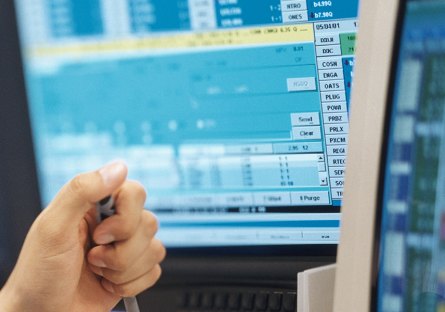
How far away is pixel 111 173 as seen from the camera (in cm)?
50

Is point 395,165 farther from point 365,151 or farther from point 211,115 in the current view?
point 211,115

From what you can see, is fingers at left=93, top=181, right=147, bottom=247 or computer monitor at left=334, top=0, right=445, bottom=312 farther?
fingers at left=93, top=181, right=147, bottom=247

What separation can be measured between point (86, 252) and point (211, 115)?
0.27 meters

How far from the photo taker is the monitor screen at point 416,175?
1.19 ft

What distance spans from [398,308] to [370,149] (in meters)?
0.14

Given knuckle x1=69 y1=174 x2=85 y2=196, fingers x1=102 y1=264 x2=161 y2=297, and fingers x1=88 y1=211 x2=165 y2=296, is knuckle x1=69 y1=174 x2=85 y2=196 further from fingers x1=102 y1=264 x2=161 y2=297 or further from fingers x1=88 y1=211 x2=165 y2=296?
fingers x1=102 y1=264 x2=161 y2=297

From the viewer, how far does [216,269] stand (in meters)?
0.71

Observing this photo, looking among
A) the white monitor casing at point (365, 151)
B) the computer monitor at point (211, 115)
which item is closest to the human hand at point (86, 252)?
the computer monitor at point (211, 115)

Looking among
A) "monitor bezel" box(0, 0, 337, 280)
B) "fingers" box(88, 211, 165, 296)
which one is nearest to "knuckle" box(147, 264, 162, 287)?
"fingers" box(88, 211, 165, 296)

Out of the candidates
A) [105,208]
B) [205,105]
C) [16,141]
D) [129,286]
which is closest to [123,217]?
[105,208]

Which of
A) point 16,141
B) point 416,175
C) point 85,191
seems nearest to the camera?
point 416,175

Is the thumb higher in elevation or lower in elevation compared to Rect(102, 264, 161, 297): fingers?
higher

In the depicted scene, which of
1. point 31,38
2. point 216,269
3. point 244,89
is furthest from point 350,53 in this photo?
point 31,38

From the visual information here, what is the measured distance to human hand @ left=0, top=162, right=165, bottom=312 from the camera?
1.68 feet
